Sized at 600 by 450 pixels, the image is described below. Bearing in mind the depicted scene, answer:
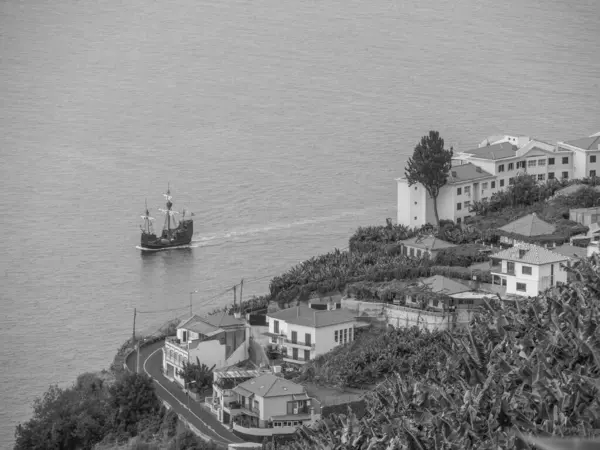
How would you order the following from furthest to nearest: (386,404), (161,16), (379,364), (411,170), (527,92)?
(161,16)
(527,92)
(411,170)
(379,364)
(386,404)

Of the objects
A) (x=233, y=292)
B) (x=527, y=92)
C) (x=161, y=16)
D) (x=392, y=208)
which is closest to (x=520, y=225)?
(x=233, y=292)

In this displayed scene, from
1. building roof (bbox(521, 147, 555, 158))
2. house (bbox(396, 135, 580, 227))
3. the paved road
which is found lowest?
the paved road

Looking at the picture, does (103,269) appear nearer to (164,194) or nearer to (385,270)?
(164,194)

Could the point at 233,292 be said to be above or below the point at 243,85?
below

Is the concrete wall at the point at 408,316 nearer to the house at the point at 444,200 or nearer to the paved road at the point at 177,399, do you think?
the paved road at the point at 177,399

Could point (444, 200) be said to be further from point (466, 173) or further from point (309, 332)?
point (309, 332)

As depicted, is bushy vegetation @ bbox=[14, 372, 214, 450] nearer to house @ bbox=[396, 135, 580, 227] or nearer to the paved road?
the paved road

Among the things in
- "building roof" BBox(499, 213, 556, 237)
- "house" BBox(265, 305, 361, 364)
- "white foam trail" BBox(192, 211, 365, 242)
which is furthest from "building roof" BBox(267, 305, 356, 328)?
"white foam trail" BBox(192, 211, 365, 242)
